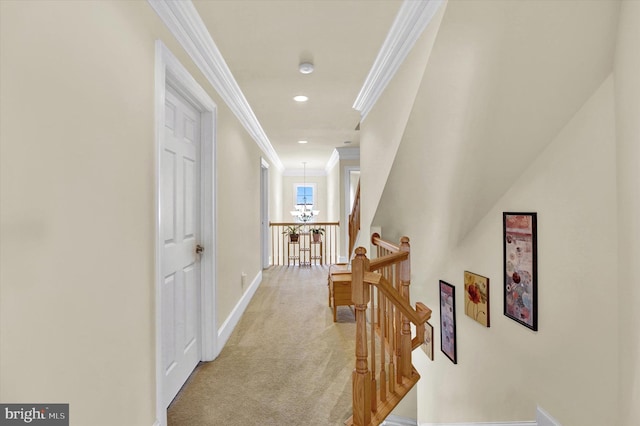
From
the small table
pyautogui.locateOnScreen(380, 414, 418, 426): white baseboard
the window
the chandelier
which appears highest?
the window

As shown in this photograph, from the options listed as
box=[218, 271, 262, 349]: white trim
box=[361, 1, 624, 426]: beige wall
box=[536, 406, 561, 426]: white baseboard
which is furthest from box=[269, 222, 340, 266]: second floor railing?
box=[536, 406, 561, 426]: white baseboard

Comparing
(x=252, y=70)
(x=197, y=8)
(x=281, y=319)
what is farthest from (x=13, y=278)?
(x=281, y=319)

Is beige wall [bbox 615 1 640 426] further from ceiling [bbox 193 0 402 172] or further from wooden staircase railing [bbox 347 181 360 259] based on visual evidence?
wooden staircase railing [bbox 347 181 360 259]

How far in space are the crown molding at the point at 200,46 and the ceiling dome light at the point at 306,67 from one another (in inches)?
24.6

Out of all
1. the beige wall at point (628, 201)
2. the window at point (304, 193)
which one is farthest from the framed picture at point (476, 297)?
the window at point (304, 193)

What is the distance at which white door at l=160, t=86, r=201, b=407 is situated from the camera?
1998 mm

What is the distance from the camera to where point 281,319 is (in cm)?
369

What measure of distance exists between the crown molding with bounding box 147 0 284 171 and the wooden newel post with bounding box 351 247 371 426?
169 cm

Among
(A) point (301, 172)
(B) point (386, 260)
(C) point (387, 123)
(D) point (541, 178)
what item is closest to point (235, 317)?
(B) point (386, 260)

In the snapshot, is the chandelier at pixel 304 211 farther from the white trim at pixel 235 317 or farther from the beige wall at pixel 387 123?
the beige wall at pixel 387 123

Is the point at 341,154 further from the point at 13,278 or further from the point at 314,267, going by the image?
the point at 13,278

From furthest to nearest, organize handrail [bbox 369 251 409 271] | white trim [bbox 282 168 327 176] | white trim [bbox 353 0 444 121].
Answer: white trim [bbox 282 168 327 176] < handrail [bbox 369 251 409 271] < white trim [bbox 353 0 444 121]

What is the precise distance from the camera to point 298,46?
232 centimetres

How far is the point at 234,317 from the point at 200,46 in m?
2.56
